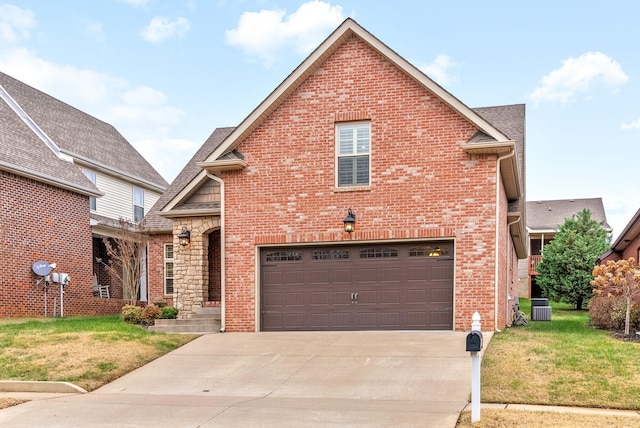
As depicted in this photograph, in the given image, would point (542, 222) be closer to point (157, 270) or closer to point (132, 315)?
point (157, 270)

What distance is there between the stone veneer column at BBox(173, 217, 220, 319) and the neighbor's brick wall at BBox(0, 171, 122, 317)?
18.2ft

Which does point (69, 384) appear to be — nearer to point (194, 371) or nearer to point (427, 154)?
point (194, 371)

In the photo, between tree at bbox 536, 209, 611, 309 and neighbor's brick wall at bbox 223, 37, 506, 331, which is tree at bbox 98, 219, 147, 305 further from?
tree at bbox 536, 209, 611, 309

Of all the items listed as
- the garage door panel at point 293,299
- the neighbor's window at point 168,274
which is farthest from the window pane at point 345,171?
the neighbor's window at point 168,274

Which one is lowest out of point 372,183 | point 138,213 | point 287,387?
point 287,387

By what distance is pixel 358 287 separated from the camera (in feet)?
49.2

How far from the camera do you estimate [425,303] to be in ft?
47.6

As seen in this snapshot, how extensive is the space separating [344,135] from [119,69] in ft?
26.6

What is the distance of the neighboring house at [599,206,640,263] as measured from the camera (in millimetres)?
19559

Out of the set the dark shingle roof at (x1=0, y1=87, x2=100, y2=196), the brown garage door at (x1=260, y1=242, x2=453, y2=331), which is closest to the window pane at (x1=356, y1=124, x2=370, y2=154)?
the brown garage door at (x1=260, y1=242, x2=453, y2=331)

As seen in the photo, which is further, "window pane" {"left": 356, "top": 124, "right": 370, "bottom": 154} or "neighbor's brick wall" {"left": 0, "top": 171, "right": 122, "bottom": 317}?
"neighbor's brick wall" {"left": 0, "top": 171, "right": 122, "bottom": 317}

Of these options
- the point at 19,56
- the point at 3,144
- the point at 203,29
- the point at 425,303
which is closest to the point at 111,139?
the point at 19,56

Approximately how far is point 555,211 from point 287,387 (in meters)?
34.0

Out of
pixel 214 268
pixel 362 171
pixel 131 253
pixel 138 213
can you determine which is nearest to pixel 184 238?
pixel 214 268
